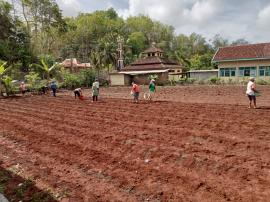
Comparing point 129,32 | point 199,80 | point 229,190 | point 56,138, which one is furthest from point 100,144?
point 129,32

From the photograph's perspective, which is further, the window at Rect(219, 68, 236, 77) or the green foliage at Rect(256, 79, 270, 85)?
the window at Rect(219, 68, 236, 77)

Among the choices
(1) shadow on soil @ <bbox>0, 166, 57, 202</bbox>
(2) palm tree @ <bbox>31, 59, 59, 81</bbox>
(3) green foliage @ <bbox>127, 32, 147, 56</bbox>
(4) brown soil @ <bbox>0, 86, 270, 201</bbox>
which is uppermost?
(3) green foliage @ <bbox>127, 32, 147, 56</bbox>

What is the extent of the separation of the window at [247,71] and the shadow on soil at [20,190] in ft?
Answer: 102

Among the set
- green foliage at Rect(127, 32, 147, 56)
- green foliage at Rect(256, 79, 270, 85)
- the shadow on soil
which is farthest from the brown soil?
green foliage at Rect(127, 32, 147, 56)

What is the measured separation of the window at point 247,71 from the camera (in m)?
33.5

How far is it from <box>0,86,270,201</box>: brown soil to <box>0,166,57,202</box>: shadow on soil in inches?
9.0

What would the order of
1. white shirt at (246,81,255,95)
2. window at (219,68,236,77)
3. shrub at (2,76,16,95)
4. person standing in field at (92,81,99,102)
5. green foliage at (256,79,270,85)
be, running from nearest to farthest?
white shirt at (246,81,255,95) < person standing in field at (92,81,99,102) < shrub at (2,76,16,95) < green foliage at (256,79,270,85) < window at (219,68,236,77)

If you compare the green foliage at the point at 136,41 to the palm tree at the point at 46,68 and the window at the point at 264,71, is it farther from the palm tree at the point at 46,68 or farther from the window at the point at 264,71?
the window at the point at 264,71

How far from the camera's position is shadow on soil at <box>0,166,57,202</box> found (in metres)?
5.82

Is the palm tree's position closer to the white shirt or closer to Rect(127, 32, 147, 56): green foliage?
the white shirt

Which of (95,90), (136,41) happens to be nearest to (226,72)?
(95,90)

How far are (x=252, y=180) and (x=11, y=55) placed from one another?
3770 cm

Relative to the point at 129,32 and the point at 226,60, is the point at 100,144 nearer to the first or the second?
the point at 226,60

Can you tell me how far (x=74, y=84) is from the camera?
3719 cm
